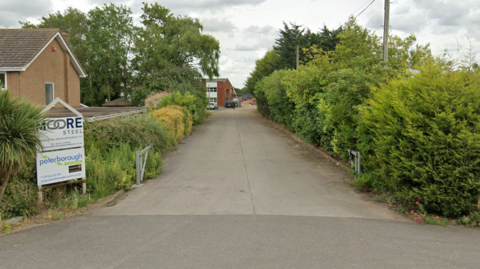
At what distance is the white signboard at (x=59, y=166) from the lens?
24.8ft

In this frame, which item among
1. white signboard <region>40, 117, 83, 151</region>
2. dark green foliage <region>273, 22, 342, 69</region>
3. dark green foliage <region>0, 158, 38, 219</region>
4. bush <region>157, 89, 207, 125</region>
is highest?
dark green foliage <region>273, 22, 342, 69</region>

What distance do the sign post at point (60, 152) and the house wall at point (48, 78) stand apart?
40.0 ft

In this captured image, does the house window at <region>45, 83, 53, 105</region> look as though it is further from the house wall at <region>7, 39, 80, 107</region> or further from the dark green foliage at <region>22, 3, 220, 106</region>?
the dark green foliage at <region>22, 3, 220, 106</region>

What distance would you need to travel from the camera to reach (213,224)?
645 centimetres

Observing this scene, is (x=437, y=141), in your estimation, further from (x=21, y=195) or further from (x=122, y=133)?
(x=122, y=133)

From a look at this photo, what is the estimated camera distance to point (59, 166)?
7.86m

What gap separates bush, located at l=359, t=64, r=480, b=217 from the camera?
643 cm

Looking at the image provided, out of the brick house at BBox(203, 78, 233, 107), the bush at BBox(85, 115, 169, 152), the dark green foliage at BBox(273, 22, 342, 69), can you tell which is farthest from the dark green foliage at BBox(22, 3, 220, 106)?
the brick house at BBox(203, 78, 233, 107)

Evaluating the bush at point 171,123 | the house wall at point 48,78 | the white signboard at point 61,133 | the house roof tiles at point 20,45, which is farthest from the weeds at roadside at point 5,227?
the house roof tiles at point 20,45

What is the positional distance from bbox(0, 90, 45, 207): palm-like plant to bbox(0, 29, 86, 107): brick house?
12304mm

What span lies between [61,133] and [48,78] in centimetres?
1743

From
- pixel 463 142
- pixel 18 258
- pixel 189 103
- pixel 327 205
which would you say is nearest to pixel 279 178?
pixel 327 205

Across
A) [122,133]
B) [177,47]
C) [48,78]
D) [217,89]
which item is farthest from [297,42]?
[217,89]

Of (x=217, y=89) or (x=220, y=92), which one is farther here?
(x=220, y=92)
